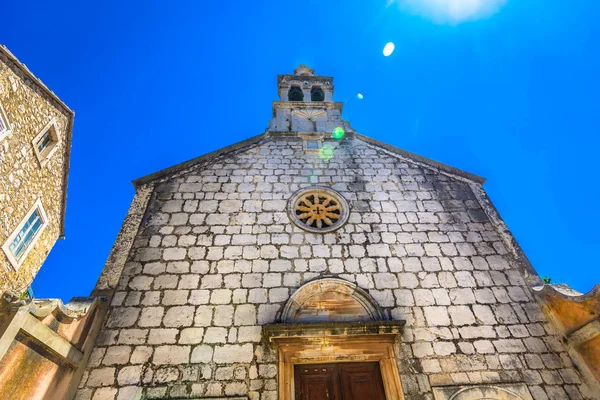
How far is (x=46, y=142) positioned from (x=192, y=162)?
225 inches

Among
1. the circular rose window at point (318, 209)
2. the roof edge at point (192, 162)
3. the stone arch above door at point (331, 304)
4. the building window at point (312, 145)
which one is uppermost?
the building window at point (312, 145)

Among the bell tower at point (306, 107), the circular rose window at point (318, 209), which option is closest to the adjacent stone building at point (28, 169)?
the bell tower at point (306, 107)

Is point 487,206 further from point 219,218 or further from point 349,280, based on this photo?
point 219,218

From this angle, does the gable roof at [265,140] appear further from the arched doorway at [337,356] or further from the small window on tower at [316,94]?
the arched doorway at [337,356]

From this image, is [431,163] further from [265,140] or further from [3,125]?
[3,125]

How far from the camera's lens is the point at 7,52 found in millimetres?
7109

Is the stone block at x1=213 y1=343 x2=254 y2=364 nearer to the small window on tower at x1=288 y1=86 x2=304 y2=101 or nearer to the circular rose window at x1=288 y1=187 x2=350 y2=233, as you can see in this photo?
the circular rose window at x1=288 y1=187 x2=350 y2=233

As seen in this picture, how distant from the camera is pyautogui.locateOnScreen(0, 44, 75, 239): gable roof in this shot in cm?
732

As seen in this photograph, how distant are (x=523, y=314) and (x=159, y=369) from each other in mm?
5081

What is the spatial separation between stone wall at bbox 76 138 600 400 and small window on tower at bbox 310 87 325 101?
297cm

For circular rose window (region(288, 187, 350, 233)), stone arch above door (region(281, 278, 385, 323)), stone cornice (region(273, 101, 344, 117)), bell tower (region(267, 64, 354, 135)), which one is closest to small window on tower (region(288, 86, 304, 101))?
bell tower (region(267, 64, 354, 135))

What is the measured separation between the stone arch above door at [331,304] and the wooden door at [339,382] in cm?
61

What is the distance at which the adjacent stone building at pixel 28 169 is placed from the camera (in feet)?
23.6

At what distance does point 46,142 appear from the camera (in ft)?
29.5
